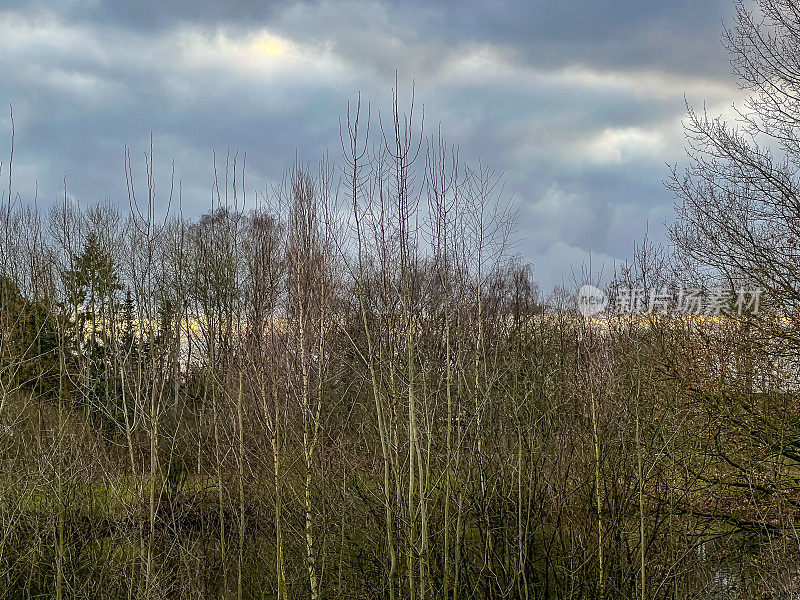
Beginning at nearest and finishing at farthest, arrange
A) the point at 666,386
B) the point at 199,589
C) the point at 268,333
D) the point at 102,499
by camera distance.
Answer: the point at 268,333 < the point at 199,589 < the point at 102,499 < the point at 666,386

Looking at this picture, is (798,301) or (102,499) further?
(798,301)

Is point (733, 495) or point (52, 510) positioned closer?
point (52, 510)

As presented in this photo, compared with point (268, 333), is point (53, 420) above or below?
below

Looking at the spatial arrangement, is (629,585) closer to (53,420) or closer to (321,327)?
(321,327)

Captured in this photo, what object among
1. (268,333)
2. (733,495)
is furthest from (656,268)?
(268,333)

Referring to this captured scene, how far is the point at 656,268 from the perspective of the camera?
16.4 meters

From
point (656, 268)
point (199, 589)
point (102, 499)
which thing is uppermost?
point (656, 268)

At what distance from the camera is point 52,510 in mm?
9375

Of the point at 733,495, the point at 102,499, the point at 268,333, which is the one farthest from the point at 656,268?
the point at 102,499

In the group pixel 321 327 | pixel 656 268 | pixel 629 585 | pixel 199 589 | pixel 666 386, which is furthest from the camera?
pixel 656 268

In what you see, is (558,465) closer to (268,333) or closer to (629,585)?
(629,585)

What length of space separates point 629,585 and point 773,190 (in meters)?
8.03

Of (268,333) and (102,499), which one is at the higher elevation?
(268,333)

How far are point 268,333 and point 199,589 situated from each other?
13.2 ft
